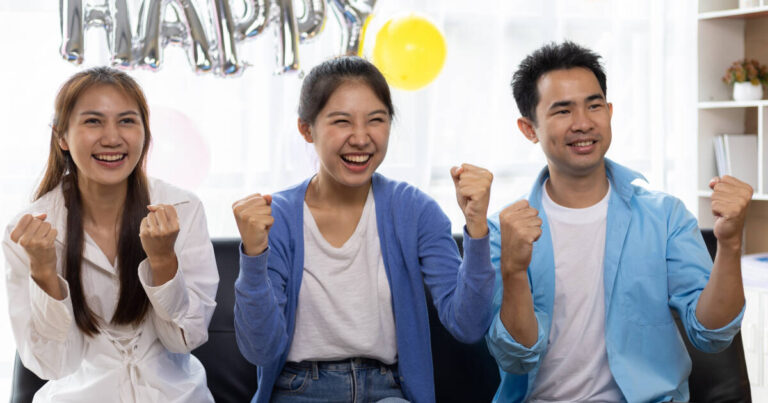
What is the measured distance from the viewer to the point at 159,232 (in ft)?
5.17

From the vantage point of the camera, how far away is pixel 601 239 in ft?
5.84

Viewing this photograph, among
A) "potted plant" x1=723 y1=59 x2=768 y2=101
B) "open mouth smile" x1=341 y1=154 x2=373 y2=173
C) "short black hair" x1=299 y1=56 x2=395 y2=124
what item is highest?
"potted plant" x1=723 y1=59 x2=768 y2=101

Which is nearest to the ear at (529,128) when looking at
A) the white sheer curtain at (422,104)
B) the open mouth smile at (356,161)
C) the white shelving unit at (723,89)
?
the open mouth smile at (356,161)

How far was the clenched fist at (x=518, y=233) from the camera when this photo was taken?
61.1 inches

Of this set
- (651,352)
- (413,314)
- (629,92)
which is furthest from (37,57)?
(629,92)

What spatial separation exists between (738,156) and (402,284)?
9.09 feet

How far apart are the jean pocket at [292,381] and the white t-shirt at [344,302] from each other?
1.2 inches

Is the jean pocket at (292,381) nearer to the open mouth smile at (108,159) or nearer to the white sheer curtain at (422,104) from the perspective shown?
the open mouth smile at (108,159)

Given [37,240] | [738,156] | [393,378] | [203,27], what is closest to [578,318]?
[393,378]

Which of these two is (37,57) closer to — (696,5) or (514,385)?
(514,385)

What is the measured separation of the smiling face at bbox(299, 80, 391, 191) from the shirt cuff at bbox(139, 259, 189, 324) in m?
0.40

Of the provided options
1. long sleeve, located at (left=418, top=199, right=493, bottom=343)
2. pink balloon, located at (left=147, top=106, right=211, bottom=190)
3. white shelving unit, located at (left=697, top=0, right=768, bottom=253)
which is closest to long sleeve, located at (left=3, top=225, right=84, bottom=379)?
long sleeve, located at (left=418, top=199, right=493, bottom=343)

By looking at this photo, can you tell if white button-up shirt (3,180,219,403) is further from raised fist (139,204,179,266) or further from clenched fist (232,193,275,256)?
clenched fist (232,193,275,256)

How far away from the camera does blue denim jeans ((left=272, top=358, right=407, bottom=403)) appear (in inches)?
66.2
